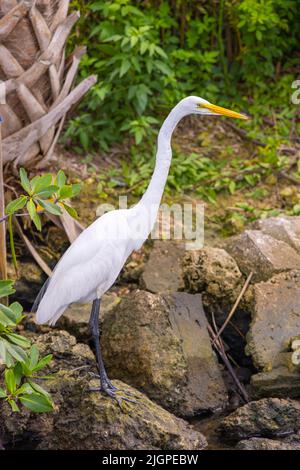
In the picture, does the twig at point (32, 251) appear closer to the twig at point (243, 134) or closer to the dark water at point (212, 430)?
the dark water at point (212, 430)

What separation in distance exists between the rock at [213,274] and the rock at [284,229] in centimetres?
50

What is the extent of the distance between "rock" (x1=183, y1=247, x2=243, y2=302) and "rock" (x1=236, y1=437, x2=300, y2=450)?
114 cm

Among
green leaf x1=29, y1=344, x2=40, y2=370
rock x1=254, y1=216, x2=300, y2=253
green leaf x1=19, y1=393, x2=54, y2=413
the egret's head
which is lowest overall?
green leaf x1=19, y1=393, x2=54, y2=413

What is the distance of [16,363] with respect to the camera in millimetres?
3949

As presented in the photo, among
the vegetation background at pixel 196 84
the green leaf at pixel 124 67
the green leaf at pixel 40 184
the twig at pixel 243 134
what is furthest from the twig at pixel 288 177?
the green leaf at pixel 40 184

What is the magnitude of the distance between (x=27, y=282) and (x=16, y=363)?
1.86 m

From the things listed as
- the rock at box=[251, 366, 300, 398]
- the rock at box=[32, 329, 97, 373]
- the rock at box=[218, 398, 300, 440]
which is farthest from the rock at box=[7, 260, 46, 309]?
the rock at box=[218, 398, 300, 440]

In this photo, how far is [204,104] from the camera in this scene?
4480mm

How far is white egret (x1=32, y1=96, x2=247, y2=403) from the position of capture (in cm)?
448

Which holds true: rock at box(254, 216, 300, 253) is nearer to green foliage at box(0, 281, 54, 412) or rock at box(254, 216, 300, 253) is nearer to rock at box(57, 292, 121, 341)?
rock at box(57, 292, 121, 341)

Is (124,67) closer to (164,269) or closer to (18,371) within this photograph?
(164,269)
